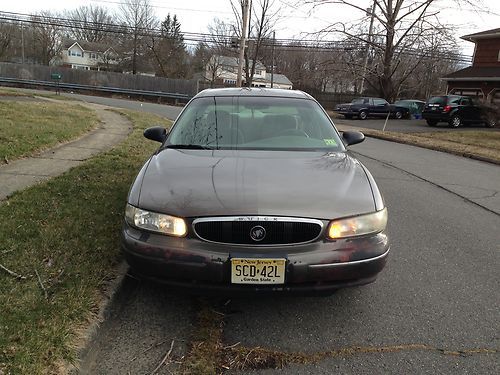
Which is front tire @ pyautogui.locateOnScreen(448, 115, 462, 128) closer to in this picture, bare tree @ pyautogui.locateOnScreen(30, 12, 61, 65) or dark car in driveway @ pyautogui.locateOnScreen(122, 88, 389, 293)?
dark car in driveway @ pyautogui.locateOnScreen(122, 88, 389, 293)

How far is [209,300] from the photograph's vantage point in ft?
10.7

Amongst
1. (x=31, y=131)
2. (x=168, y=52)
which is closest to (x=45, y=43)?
(x=168, y=52)

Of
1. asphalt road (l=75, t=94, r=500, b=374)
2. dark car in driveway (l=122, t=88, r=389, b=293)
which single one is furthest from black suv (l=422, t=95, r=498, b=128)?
dark car in driveway (l=122, t=88, r=389, b=293)

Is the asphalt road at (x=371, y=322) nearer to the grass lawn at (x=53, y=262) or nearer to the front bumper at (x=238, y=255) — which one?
the grass lawn at (x=53, y=262)

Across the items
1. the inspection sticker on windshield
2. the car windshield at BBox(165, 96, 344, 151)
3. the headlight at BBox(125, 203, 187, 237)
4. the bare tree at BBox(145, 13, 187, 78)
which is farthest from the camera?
the bare tree at BBox(145, 13, 187, 78)

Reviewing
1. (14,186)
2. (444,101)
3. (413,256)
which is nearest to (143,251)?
(413,256)

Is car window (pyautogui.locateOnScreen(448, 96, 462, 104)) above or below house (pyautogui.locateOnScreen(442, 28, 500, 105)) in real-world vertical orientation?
below

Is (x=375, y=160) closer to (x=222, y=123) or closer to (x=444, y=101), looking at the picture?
(x=222, y=123)

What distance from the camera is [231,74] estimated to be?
227 feet

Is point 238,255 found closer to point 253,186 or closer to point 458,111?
point 253,186

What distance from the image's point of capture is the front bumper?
2.63m

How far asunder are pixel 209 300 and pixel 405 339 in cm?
139

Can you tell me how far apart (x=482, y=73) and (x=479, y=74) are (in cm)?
23

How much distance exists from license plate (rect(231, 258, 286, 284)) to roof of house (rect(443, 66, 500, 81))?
29204mm
